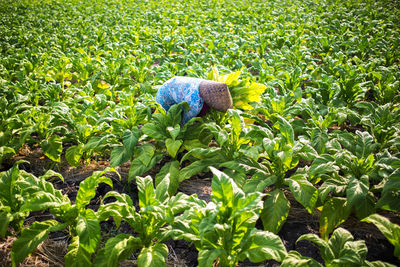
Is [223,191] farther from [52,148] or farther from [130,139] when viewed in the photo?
[52,148]

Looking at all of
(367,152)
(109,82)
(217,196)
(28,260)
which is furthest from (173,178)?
(109,82)

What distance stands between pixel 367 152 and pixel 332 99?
1.68m

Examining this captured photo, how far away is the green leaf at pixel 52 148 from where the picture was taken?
353 centimetres

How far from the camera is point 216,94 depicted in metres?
3.20

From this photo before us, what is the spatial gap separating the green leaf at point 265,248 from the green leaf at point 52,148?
2.69 m

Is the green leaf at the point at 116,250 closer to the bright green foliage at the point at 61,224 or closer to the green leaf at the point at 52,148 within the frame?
the bright green foliage at the point at 61,224

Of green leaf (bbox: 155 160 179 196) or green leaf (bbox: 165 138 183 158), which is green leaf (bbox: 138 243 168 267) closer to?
green leaf (bbox: 155 160 179 196)

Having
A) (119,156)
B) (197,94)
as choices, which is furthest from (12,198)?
(197,94)

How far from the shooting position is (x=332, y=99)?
168 inches

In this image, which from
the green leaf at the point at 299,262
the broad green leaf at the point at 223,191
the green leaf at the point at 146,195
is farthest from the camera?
the green leaf at the point at 146,195

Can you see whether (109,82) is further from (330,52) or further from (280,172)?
(330,52)

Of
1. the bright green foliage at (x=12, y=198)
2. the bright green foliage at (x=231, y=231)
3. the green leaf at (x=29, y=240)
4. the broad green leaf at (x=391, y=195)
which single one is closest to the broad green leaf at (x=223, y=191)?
the bright green foliage at (x=231, y=231)

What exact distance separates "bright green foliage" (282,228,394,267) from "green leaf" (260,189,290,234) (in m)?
0.40

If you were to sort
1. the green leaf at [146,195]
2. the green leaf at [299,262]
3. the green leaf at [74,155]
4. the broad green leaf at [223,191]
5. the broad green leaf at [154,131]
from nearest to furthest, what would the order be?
the green leaf at [299,262]
the broad green leaf at [223,191]
the green leaf at [146,195]
the broad green leaf at [154,131]
the green leaf at [74,155]
